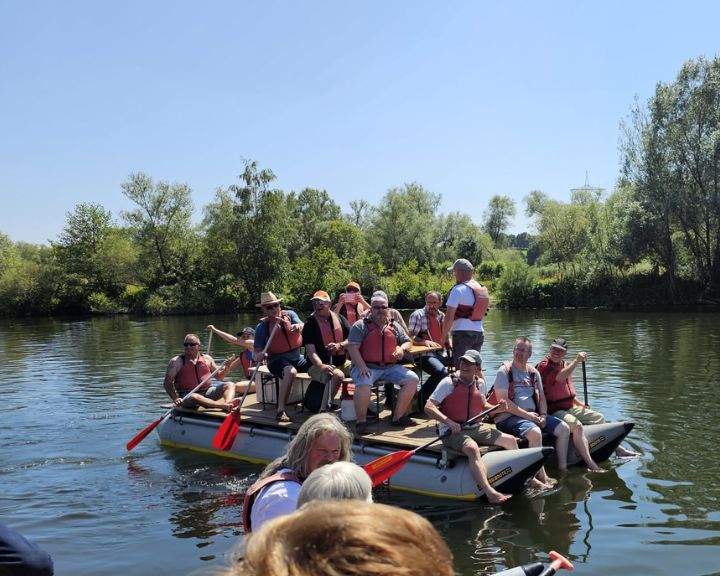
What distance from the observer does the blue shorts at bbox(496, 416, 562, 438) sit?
8307 millimetres

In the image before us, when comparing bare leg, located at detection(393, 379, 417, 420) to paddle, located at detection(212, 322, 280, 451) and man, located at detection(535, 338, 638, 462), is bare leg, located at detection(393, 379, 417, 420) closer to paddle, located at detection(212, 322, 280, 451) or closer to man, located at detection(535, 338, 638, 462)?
man, located at detection(535, 338, 638, 462)

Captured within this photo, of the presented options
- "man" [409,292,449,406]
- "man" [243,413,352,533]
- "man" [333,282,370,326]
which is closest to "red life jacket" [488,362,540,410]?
"man" [409,292,449,406]

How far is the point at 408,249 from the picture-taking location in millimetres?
54125

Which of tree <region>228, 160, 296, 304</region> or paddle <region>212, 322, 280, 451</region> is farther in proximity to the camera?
tree <region>228, 160, 296, 304</region>

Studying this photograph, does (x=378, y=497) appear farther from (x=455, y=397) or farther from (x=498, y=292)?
(x=498, y=292)

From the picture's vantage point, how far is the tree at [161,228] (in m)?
51.9

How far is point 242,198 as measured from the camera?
48.5 metres

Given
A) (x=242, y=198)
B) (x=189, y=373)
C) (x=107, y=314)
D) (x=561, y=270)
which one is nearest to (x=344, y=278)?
(x=242, y=198)

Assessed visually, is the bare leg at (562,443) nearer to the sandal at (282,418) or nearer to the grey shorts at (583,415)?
the grey shorts at (583,415)

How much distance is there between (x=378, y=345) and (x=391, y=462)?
1.64m

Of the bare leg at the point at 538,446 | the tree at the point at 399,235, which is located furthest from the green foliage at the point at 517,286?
the bare leg at the point at 538,446

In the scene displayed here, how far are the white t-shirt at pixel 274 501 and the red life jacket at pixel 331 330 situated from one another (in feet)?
19.4

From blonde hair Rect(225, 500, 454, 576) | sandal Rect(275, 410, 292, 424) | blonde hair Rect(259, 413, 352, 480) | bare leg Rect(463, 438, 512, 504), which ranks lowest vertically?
bare leg Rect(463, 438, 512, 504)

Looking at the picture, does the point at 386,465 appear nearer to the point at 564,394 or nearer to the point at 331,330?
the point at 331,330
